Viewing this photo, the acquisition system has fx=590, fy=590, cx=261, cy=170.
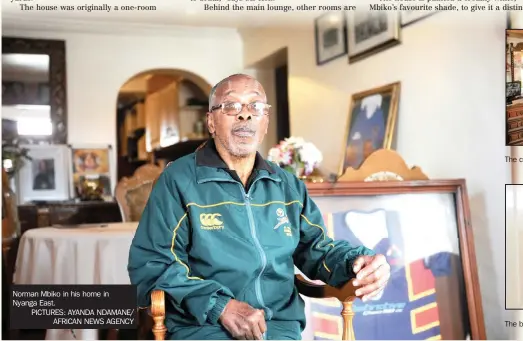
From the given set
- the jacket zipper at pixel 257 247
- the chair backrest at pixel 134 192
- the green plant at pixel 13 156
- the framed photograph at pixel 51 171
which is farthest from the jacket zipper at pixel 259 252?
the framed photograph at pixel 51 171

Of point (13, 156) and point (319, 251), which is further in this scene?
point (13, 156)

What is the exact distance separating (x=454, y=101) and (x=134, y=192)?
4.68 ft

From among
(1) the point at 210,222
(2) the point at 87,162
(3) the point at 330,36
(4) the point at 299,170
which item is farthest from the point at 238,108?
(2) the point at 87,162

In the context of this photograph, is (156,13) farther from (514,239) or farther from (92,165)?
(92,165)

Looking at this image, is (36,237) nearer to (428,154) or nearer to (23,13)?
(23,13)

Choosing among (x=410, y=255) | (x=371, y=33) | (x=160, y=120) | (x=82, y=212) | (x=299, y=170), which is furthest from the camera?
(x=160, y=120)

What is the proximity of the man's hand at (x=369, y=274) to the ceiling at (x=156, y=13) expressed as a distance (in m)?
0.51

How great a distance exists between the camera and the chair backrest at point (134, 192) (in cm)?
254

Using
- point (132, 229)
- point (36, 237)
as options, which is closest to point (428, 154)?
point (132, 229)

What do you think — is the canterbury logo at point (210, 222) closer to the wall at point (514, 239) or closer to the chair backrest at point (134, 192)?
the wall at point (514, 239)

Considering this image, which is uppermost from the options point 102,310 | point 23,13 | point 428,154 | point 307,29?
point 307,29

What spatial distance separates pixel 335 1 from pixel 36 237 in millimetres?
1179

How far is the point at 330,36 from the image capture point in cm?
234

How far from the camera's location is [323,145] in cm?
249
